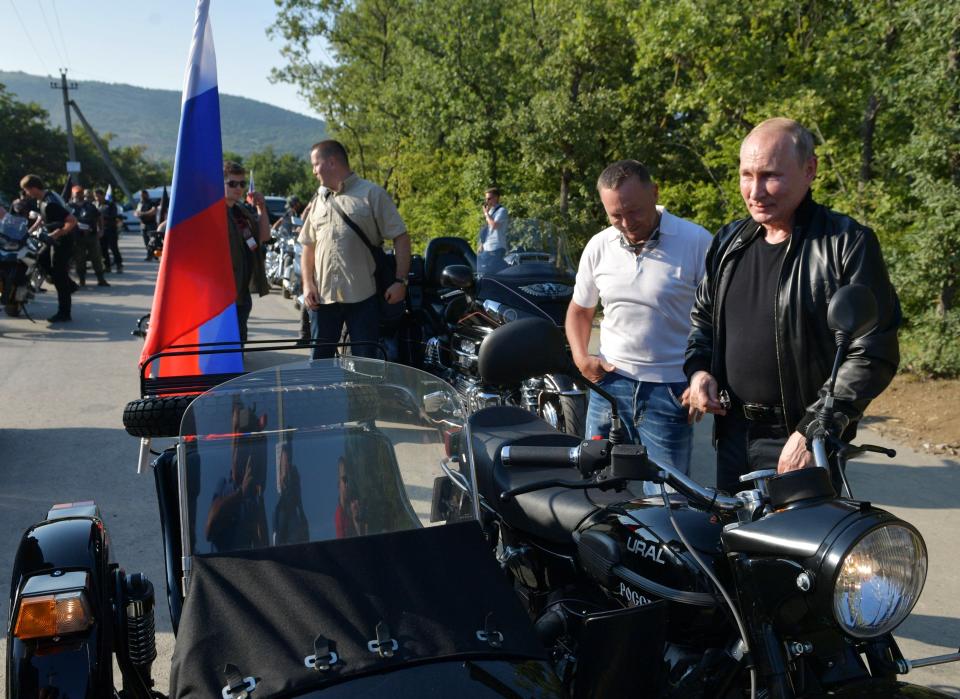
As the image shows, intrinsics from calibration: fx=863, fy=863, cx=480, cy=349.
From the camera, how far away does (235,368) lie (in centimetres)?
386

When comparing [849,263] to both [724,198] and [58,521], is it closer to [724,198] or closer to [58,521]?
[58,521]

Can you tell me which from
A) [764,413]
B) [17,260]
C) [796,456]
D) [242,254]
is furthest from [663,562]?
[17,260]

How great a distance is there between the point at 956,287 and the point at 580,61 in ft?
27.4

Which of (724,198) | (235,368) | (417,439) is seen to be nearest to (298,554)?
(417,439)

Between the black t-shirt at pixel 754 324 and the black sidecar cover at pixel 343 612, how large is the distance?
129 cm

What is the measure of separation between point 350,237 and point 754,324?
12.5ft

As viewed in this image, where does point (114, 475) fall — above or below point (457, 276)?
below

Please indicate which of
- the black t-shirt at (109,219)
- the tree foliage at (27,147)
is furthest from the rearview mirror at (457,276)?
the tree foliage at (27,147)

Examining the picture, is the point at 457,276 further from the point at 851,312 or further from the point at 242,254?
the point at 851,312

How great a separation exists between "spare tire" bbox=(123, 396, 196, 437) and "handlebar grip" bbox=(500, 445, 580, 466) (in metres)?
1.39

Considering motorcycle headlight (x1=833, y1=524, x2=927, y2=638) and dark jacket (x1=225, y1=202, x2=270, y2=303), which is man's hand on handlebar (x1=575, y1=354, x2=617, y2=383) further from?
dark jacket (x1=225, y1=202, x2=270, y2=303)

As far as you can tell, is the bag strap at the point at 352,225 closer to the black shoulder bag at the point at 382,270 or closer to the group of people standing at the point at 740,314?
the black shoulder bag at the point at 382,270

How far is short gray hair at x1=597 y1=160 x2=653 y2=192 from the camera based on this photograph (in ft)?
12.1

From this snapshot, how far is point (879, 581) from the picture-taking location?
1.59 meters
